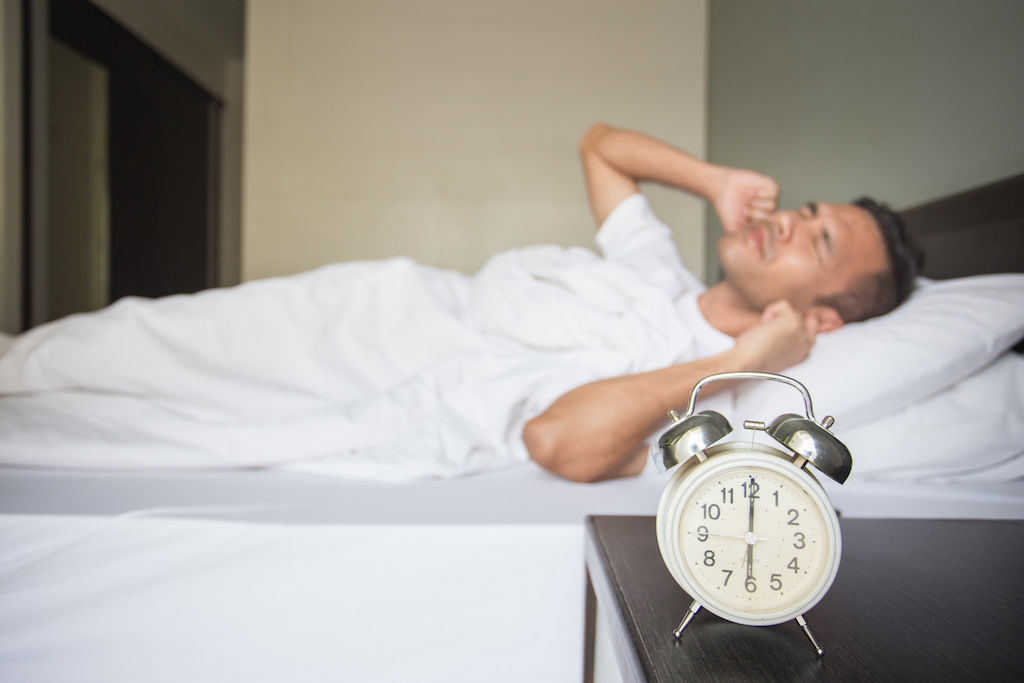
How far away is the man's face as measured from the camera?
1.23 m

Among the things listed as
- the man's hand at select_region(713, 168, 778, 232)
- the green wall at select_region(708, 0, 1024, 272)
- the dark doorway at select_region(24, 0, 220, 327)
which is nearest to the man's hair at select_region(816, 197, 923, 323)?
the green wall at select_region(708, 0, 1024, 272)

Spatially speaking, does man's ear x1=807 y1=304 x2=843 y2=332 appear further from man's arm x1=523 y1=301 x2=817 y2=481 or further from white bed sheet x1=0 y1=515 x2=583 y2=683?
white bed sheet x1=0 y1=515 x2=583 y2=683

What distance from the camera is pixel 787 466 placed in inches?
16.7

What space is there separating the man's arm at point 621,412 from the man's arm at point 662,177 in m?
0.43

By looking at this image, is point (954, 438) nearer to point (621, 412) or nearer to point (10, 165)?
point (621, 412)

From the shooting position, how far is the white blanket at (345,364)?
93 centimetres

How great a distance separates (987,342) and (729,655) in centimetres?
86

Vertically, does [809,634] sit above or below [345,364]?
below

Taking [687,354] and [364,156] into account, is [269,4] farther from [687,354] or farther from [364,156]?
[687,354]

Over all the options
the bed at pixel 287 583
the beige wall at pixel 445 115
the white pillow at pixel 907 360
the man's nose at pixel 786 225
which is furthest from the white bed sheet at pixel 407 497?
the beige wall at pixel 445 115

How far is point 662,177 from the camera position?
1620 mm

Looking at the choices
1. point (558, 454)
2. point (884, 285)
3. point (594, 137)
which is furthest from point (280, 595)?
point (594, 137)

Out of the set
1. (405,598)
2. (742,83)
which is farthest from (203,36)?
(405,598)

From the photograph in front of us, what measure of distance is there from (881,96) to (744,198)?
373mm
